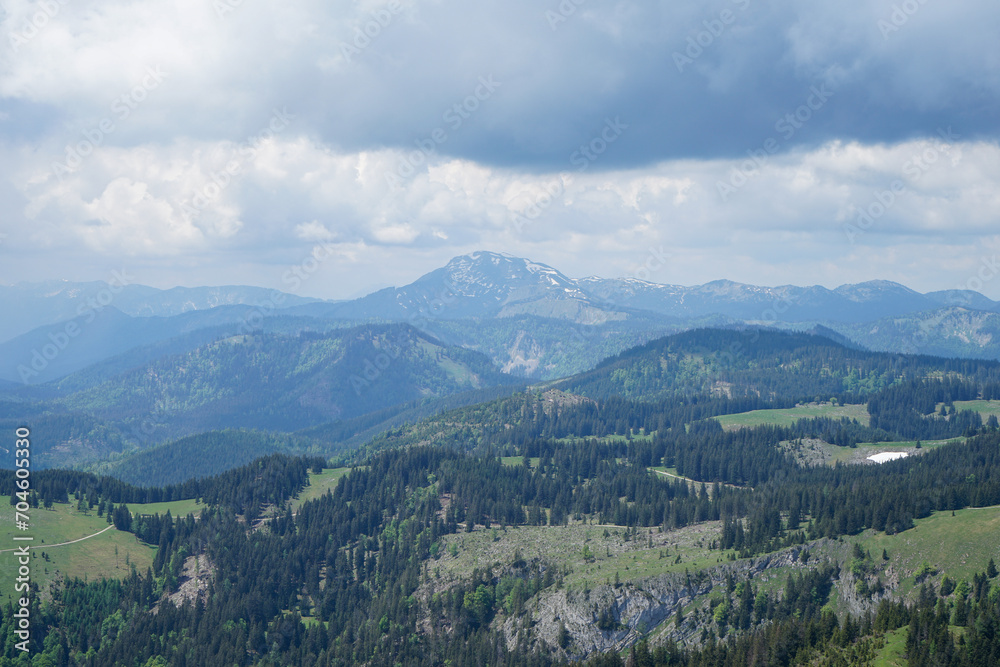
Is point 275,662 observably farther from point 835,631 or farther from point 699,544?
point 835,631

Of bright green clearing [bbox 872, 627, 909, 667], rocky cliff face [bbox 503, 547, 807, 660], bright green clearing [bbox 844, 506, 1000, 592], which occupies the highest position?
bright green clearing [bbox 844, 506, 1000, 592]

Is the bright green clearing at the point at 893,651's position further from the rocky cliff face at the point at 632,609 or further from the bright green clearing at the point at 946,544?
the rocky cliff face at the point at 632,609

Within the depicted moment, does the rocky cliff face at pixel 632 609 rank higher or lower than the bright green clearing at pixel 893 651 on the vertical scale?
lower

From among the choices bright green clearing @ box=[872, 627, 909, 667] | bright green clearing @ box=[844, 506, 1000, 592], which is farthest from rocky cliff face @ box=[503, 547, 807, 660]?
bright green clearing @ box=[872, 627, 909, 667]

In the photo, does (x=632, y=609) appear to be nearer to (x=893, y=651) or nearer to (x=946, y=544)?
(x=946, y=544)

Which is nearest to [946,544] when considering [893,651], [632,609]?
[893,651]

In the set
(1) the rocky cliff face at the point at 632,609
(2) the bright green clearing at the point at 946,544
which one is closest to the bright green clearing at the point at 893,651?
(2) the bright green clearing at the point at 946,544

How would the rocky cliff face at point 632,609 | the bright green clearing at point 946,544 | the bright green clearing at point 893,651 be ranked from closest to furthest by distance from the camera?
the bright green clearing at point 893,651 < the bright green clearing at point 946,544 < the rocky cliff face at point 632,609

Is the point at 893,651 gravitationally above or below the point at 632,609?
above

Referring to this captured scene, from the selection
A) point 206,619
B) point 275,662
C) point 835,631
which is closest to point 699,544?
point 835,631

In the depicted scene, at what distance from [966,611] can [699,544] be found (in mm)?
72680

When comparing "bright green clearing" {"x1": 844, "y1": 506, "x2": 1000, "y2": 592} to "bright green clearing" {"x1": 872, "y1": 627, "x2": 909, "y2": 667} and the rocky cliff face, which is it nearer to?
the rocky cliff face

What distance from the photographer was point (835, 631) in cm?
12144

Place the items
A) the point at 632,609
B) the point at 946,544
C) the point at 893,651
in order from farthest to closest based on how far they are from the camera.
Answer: the point at 632,609 → the point at 946,544 → the point at 893,651
